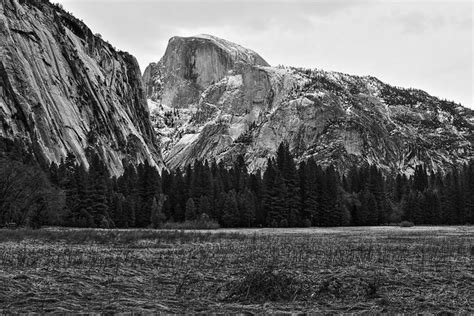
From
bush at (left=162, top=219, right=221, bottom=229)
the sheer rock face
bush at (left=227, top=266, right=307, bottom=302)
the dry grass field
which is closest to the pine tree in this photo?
bush at (left=162, top=219, right=221, bottom=229)

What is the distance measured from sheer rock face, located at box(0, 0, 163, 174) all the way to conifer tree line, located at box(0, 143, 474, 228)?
1285 cm

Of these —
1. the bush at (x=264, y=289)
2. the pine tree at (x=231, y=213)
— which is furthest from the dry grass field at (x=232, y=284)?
the pine tree at (x=231, y=213)

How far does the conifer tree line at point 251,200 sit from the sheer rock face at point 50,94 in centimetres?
1285

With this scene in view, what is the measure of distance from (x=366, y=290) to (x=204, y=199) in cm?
10219

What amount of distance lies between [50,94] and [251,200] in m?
77.5

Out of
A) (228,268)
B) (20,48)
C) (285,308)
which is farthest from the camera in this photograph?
(20,48)

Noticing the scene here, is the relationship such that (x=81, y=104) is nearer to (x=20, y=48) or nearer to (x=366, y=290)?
(x=20, y=48)

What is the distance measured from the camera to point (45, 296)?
16766 mm

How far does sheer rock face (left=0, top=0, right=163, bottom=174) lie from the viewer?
13950cm

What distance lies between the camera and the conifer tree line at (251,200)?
107125 millimetres

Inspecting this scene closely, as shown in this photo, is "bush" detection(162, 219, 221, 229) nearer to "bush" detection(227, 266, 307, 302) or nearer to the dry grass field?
the dry grass field

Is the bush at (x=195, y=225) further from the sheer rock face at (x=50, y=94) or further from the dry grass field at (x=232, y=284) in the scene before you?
the dry grass field at (x=232, y=284)

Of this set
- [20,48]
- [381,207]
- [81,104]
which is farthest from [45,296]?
[81,104]

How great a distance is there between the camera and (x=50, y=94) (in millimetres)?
160125
